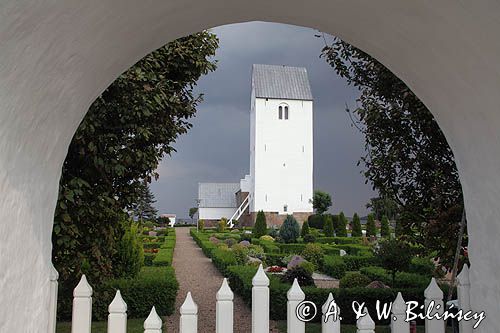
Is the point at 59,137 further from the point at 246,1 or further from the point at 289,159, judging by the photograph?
the point at 289,159

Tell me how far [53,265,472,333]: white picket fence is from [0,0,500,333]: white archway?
0.17 metres

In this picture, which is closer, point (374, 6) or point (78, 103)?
point (374, 6)

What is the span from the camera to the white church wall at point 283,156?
4119cm

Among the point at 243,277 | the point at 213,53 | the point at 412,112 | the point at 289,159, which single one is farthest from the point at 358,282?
the point at 289,159

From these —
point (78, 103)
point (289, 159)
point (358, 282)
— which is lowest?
point (358, 282)

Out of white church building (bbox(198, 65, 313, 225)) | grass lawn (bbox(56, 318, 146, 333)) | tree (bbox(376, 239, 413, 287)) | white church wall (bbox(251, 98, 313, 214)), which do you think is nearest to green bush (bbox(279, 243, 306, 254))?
tree (bbox(376, 239, 413, 287))

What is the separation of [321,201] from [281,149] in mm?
9875

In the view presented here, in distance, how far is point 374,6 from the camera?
2369 millimetres

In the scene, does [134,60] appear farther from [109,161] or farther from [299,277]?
[299,277]

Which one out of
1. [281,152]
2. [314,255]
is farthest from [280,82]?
[314,255]

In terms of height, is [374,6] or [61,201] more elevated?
[374,6]

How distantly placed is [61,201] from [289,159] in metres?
37.8

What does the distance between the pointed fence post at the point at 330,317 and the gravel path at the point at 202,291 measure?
5170 millimetres

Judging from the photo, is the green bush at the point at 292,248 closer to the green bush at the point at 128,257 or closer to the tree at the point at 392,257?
the tree at the point at 392,257
